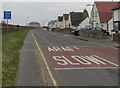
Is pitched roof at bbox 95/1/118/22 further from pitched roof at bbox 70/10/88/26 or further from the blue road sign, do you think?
pitched roof at bbox 70/10/88/26

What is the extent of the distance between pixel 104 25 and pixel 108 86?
54.0 meters

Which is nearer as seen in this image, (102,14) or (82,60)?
(82,60)

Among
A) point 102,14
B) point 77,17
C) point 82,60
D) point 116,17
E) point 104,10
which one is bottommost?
point 82,60

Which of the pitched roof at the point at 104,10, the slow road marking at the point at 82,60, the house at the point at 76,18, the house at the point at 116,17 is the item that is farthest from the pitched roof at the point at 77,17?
the slow road marking at the point at 82,60

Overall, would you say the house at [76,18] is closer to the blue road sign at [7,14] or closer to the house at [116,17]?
the house at [116,17]

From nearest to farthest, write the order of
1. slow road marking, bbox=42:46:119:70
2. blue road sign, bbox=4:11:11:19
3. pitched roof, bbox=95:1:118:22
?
slow road marking, bbox=42:46:119:70 < blue road sign, bbox=4:11:11:19 < pitched roof, bbox=95:1:118:22

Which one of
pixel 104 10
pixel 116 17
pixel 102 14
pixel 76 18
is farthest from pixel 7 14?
pixel 76 18

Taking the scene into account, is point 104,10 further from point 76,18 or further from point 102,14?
point 76,18

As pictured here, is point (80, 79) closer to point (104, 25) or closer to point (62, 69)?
point (62, 69)

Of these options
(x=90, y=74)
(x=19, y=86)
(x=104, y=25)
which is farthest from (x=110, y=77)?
(x=104, y=25)

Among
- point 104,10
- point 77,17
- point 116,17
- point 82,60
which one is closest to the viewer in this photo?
point 82,60

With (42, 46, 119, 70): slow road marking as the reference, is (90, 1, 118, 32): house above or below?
above

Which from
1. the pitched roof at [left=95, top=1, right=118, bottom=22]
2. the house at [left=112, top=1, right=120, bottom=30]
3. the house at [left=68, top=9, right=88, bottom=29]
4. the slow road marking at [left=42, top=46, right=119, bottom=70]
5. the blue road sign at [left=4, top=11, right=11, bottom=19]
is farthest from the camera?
the house at [left=68, top=9, right=88, bottom=29]

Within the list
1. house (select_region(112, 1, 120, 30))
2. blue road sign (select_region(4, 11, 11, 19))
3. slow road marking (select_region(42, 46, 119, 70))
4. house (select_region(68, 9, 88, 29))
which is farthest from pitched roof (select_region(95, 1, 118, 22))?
slow road marking (select_region(42, 46, 119, 70))
